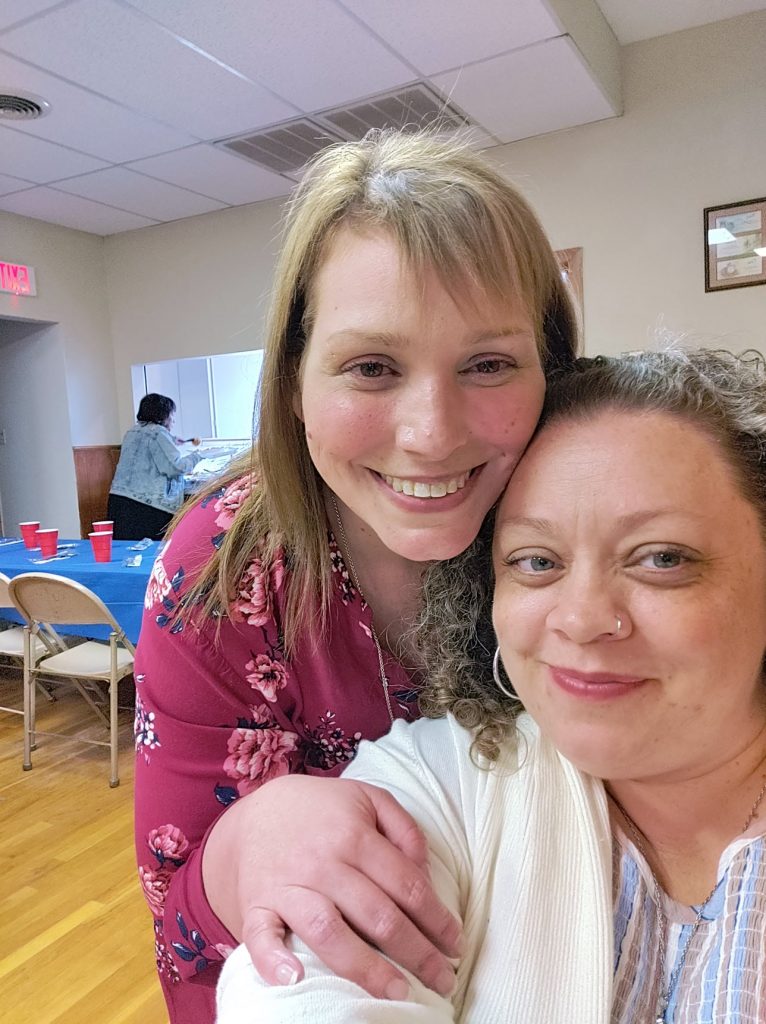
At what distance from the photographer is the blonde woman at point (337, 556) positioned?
768mm

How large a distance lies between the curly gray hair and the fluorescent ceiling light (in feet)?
10.6

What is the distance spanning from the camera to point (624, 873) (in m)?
0.87

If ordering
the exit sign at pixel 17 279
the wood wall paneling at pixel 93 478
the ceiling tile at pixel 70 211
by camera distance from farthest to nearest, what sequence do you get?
1. the wood wall paneling at pixel 93 478
2. the exit sign at pixel 17 279
3. the ceiling tile at pixel 70 211

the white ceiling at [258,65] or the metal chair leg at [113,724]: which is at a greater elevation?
the white ceiling at [258,65]

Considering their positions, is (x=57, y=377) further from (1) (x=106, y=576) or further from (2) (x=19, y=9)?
(2) (x=19, y=9)

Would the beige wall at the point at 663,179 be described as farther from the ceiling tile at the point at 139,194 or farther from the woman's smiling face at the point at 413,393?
the woman's smiling face at the point at 413,393

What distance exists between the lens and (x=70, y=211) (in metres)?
5.29

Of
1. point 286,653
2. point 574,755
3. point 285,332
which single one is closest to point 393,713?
point 286,653

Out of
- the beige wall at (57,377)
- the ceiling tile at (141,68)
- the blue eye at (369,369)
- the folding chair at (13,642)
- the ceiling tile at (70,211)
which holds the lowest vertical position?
the folding chair at (13,642)

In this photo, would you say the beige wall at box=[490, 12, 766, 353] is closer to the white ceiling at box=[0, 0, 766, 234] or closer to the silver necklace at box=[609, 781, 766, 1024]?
the white ceiling at box=[0, 0, 766, 234]

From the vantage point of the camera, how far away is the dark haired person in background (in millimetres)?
5117

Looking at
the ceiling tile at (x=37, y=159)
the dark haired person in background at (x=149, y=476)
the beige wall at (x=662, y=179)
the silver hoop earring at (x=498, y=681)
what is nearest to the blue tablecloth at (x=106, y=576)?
the dark haired person in background at (x=149, y=476)

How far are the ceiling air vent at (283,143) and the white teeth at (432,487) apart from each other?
11.0 ft

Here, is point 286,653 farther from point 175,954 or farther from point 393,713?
point 175,954
